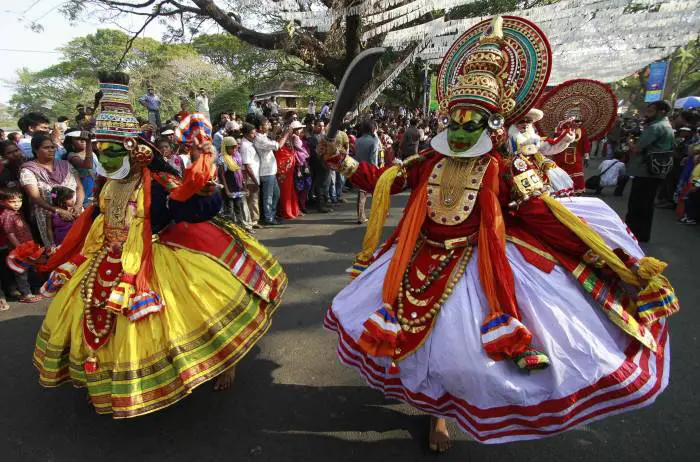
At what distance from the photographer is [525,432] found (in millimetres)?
1901

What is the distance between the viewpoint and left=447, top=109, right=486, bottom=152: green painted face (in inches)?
83.1

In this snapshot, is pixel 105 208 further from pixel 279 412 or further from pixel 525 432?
pixel 525 432

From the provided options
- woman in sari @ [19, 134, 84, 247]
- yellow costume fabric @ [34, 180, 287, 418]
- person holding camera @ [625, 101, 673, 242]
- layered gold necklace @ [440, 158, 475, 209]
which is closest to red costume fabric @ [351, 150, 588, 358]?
layered gold necklace @ [440, 158, 475, 209]

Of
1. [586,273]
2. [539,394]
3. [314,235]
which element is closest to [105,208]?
[539,394]

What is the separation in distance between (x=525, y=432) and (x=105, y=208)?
9.58 feet

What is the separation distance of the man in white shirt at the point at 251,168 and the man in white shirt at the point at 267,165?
0.10 m

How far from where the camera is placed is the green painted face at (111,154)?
8.13 ft

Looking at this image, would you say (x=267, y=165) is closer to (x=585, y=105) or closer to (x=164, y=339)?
(x=585, y=105)

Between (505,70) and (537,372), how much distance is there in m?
1.64

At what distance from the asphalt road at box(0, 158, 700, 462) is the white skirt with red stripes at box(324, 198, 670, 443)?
0.66 m

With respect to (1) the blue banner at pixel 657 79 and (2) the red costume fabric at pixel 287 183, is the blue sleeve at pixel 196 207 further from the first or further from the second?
(1) the blue banner at pixel 657 79

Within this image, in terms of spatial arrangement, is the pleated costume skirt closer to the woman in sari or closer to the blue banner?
the woman in sari

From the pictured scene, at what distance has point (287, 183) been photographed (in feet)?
26.7

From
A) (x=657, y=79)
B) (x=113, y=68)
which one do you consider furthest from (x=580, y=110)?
(x=113, y=68)
